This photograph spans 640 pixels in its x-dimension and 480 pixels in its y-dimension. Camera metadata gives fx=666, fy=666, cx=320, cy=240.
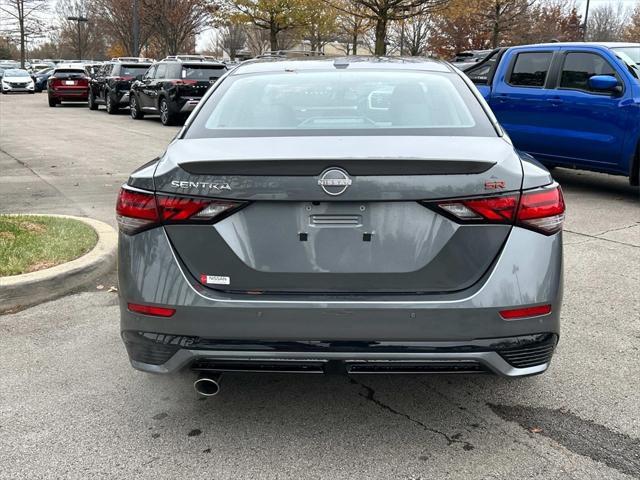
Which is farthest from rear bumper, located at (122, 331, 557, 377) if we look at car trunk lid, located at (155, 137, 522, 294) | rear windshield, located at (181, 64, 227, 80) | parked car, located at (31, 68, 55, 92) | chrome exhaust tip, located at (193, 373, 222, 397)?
parked car, located at (31, 68, 55, 92)

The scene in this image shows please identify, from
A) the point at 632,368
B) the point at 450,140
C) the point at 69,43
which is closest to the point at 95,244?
the point at 450,140

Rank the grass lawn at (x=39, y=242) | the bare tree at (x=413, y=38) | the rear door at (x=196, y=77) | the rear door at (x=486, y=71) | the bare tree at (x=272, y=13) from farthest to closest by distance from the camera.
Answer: the bare tree at (x=413, y=38) → the bare tree at (x=272, y=13) → the rear door at (x=196, y=77) → the rear door at (x=486, y=71) → the grass lawn at (x=39, y=242)

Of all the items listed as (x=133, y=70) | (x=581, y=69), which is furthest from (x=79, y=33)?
(x=581, y=69)

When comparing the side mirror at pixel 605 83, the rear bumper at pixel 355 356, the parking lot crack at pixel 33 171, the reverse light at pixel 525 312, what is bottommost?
the parking lot crack at pixel 33 171

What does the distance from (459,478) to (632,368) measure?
5.08 feet

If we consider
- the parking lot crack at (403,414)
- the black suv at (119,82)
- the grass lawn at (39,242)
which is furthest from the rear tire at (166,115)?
the parking lot crack at (403,414)

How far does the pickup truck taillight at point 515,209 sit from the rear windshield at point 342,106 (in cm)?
42

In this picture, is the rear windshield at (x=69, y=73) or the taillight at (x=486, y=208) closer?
the taillight at (x=486, y=208)

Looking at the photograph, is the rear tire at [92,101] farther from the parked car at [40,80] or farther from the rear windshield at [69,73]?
the parked car at [40,80]

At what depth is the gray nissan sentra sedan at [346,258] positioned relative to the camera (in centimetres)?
260

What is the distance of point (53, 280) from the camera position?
479 cm

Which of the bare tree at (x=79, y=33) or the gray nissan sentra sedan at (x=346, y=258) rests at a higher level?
the bare tree at (x=79, y=33)

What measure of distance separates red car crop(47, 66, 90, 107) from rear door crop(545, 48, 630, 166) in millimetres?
23627

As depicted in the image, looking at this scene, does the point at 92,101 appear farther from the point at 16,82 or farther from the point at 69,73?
the point at 16,82
